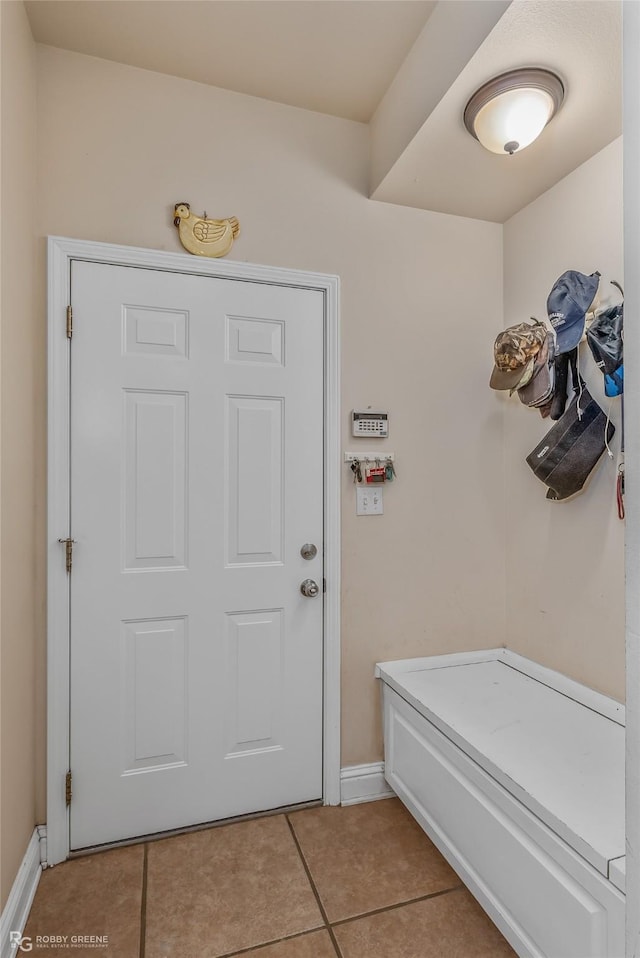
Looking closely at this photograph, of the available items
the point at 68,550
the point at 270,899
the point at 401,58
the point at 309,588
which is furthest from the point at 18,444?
the point at 401,58

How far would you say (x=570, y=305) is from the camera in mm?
1783

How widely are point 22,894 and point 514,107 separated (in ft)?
8.91

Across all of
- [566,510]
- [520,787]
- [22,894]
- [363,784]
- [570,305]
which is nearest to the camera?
[520,787]

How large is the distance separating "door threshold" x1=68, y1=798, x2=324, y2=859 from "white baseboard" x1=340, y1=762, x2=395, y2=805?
4.4 inches

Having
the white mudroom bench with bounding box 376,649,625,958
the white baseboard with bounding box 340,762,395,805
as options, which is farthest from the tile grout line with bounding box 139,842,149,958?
the white mudroom bench with bounding box 376,649,625,958

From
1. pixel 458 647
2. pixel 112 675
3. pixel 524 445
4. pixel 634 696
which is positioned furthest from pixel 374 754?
pixel 634 696

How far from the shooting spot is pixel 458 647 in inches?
86.9

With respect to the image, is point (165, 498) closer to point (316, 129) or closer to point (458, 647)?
point (458, 647)

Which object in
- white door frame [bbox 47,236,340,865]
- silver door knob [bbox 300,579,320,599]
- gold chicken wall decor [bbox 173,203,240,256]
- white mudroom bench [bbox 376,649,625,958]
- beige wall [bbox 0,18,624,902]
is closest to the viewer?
white mudroom bench [bbox 376,649,625,958]

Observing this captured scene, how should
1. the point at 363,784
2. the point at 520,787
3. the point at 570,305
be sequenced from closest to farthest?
1. the point at 520,787
2. the point at 570,305
3. the point at 363,784

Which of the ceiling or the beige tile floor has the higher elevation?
the ceiling

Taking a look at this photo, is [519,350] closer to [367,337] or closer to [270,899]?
[367,337]

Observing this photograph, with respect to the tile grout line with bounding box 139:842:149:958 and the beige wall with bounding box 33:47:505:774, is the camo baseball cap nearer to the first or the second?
the beige wall with bounding box 33:47:505:774

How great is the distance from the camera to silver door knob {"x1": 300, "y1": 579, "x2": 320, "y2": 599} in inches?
78.2
